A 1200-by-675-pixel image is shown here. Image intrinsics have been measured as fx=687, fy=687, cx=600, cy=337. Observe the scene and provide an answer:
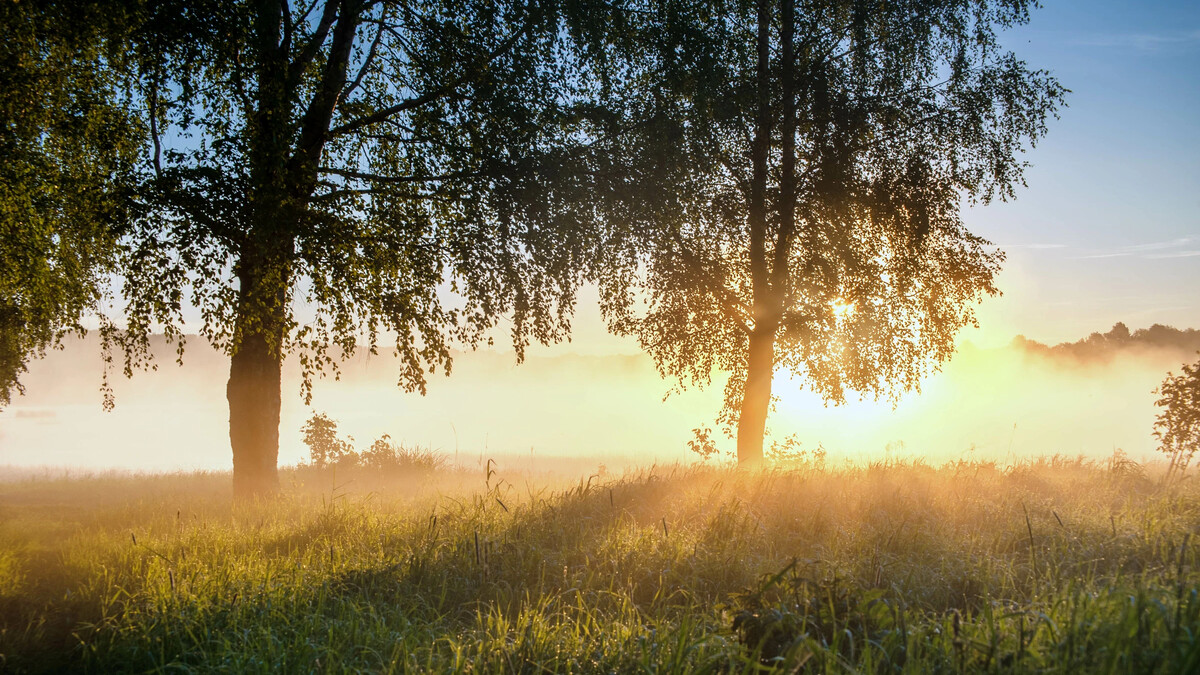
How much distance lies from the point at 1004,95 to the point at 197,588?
15124mm

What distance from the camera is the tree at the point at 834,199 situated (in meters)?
13.1

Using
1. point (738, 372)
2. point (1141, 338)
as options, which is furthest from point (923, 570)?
point (1141, 338)

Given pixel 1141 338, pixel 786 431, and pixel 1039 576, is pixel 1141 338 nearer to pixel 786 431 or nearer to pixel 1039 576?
pixel 786 431

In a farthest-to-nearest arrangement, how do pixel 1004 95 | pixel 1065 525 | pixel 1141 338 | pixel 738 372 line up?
pixel 1141 338 < pixel 738 372 < pixel 1004 95 < pixel 1065 525

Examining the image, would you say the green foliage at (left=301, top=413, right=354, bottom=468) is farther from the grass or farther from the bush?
the grass

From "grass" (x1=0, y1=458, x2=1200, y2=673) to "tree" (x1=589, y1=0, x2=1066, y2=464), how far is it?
3.92 m

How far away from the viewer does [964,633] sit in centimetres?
375

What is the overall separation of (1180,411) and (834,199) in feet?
34.4

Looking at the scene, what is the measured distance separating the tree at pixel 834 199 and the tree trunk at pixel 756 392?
0.09 feet

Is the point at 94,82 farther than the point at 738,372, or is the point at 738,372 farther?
the point at 738,372

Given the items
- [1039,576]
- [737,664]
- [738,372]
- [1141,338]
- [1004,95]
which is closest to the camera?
[737,664]

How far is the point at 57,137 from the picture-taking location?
10750 millimetres

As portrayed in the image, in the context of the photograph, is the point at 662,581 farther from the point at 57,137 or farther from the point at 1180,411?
the point at 1180,411

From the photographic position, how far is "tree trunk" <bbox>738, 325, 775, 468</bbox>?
13.7 metres
